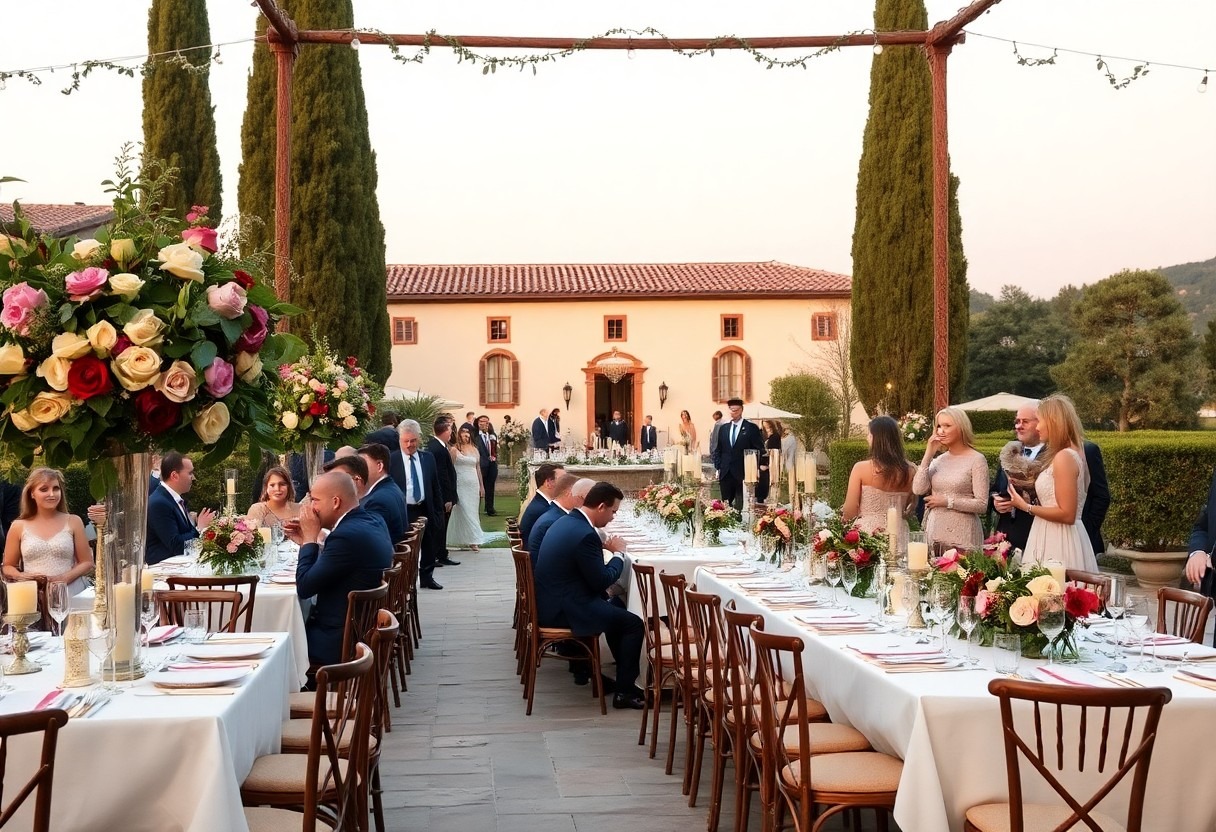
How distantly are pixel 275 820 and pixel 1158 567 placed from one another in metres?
10.2

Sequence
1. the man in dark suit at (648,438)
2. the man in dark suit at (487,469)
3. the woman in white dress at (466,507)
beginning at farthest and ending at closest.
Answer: the man in dark suit at (648,438), the man in dark suit at (487,469), the woman in white dress at (466,507)

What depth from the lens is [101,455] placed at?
397 cm

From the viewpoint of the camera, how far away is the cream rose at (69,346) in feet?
11.9

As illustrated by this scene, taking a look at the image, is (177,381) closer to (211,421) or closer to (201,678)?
(211,421)

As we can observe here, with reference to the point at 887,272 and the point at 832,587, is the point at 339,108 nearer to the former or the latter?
the point at 887,272

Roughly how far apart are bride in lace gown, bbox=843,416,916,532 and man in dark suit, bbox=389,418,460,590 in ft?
18.7

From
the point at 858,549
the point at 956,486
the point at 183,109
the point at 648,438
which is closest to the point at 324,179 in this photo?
the point at 183,109

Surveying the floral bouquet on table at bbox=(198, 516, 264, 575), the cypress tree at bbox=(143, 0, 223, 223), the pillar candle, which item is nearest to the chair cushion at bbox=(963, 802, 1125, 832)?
the pillar candle

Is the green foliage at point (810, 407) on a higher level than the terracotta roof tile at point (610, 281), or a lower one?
lower

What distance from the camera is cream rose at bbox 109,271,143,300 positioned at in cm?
369

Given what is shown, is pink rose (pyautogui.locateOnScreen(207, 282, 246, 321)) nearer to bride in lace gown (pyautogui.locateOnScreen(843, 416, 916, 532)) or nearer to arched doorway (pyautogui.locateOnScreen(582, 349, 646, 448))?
bride in lace gown (pyautogui.locateOnScreen(843, 416, 916, 532))

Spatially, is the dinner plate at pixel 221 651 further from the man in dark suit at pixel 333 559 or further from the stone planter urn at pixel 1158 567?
the stone planter urn at pixel 1158 567

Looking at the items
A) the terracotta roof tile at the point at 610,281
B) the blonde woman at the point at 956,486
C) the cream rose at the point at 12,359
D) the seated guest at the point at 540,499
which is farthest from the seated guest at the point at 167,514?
the terracotta roof tile at the point at 610,281

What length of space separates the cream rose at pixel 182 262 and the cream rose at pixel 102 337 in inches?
10.3
